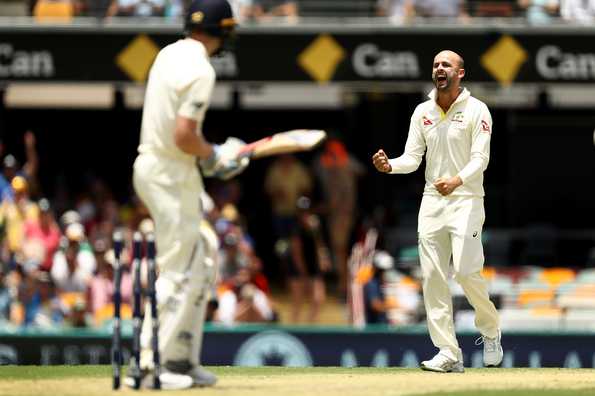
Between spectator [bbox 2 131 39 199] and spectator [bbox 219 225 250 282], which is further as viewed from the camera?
spectator [bbox 2 131 39 199]

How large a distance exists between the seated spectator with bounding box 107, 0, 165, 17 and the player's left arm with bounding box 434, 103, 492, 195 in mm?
9970

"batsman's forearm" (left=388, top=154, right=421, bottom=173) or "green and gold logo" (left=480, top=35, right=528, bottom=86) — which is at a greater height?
"green and gold logo" (left=480, top=35, right=528, bottom=86)

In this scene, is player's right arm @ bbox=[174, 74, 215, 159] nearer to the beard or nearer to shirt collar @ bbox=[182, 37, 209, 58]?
shirt collar @ bbox=[182, 37, 209, 58]

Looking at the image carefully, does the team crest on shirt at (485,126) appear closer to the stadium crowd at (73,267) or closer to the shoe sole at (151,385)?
the shoe sole at (151,385)

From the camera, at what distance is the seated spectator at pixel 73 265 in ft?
54.8

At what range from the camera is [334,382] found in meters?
8.67

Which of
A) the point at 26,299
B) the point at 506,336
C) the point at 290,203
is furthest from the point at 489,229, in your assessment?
the point at 26,299

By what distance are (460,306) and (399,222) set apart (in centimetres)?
352

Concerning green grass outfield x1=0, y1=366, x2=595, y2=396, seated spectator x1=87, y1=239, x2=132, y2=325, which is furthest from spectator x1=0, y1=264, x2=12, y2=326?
green grass outfield x1=0, y1=366, x2=595, y2=396

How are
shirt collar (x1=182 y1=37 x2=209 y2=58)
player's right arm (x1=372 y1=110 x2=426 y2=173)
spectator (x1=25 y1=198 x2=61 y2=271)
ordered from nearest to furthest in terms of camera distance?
1. shirt collar (x1=182 y1=37 x2=209 y2=58)
2. player's right arm (x1=372 y1=110 x2=426 y2=173)
3. spectator (x1=25 y1=198 x2=61 y2=271)

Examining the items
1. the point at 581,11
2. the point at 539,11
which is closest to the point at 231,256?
the point at 539,11

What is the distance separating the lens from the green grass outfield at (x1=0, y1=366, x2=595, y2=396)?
8084 mm

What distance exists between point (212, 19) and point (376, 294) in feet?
28.7

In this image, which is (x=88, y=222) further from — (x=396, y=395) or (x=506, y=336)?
(x=396, y=395)
